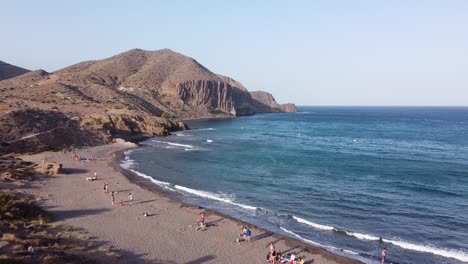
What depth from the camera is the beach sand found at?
22.9 metres

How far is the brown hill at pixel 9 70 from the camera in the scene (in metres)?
175

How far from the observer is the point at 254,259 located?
22922mm

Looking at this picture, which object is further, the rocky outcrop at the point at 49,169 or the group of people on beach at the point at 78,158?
the group of people on beach at the point at 78,158

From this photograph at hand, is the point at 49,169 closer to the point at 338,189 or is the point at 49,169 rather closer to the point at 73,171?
Result: the point at 73,171

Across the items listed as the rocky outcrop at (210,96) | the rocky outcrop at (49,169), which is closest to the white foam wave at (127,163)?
the rocky outcrop at (49,169)

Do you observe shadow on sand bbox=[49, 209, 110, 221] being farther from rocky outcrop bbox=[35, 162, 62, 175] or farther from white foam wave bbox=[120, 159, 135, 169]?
white foam wave bbox=[120, 159, 135, 169]

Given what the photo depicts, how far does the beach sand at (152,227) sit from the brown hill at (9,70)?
6301 inches

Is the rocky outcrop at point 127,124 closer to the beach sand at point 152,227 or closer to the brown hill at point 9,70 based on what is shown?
the beach sand at point 152,227

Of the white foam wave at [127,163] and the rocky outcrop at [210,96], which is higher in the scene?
the rocky outcrop at [210,96]

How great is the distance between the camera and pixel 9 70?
182 m

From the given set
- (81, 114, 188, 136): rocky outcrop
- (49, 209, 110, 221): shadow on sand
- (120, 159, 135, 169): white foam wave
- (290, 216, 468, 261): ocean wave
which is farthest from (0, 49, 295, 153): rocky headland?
(290, 216, 468, 261): ocean wave

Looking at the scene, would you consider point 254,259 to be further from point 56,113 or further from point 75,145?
point 56,113

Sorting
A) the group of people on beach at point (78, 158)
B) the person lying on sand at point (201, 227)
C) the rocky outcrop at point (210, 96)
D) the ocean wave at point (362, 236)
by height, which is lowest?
the ocean wave at point (362, 236)

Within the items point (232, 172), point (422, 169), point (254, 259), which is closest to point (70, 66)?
point (232, 172)
